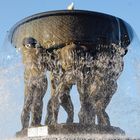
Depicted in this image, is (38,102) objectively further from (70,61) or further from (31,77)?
(70,61)

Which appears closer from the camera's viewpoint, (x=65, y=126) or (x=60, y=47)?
Result: (x=65, y=126)

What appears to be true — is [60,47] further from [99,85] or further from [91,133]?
[91,133]

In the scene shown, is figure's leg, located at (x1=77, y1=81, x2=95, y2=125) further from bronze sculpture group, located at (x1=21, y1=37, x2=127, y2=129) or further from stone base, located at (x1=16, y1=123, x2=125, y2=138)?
stone base, located at (x1=16, y1=123, x2=125, y2=138)

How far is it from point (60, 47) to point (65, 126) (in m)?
1.92

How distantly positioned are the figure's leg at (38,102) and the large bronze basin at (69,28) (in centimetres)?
84

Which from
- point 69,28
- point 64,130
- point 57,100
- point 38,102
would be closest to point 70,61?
point 69,28

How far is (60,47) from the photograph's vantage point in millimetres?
10586

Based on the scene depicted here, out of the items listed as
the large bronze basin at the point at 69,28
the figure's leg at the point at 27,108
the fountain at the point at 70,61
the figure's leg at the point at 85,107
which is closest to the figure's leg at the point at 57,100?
the fountain at the point at 70,61

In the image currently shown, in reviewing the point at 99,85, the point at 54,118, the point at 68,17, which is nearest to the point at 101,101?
the point at 99,85

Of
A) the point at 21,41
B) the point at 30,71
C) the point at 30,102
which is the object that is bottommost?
the point at 30,102

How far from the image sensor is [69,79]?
1041 cm

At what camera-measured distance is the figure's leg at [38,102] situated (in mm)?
10379

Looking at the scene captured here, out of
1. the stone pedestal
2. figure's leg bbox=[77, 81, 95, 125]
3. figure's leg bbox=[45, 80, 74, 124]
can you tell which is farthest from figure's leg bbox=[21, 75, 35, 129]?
figure's leg bbox=[77, 81, 95, 125]

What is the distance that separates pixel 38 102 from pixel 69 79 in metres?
0.82
